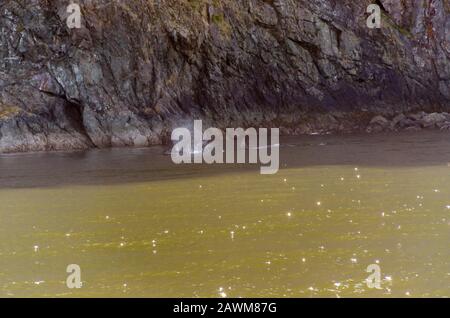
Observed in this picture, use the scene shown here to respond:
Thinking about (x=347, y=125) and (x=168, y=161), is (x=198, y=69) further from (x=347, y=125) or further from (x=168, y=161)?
(x=168, y=161)

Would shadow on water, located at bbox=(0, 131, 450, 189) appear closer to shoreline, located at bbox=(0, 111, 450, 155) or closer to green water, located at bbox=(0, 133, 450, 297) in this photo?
green water, located at bbox=(0, 133, 450, 297)

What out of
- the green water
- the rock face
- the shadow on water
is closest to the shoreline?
the rock face

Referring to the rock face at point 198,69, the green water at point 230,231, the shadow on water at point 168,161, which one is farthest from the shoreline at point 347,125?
the green water at point 230,231

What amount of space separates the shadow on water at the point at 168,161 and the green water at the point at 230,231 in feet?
0.73

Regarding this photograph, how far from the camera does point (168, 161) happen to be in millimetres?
24062

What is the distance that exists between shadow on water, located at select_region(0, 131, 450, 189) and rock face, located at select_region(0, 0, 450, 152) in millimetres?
4280

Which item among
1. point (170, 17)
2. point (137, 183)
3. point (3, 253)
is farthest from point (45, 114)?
point (3, 253)

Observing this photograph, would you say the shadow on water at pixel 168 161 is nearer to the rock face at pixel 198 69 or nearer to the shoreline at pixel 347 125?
the shoreline at pixel 347 125

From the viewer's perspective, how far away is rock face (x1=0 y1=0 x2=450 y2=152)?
3419 cm

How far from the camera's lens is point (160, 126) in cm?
3478

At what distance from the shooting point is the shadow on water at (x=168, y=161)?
64.9 feet
